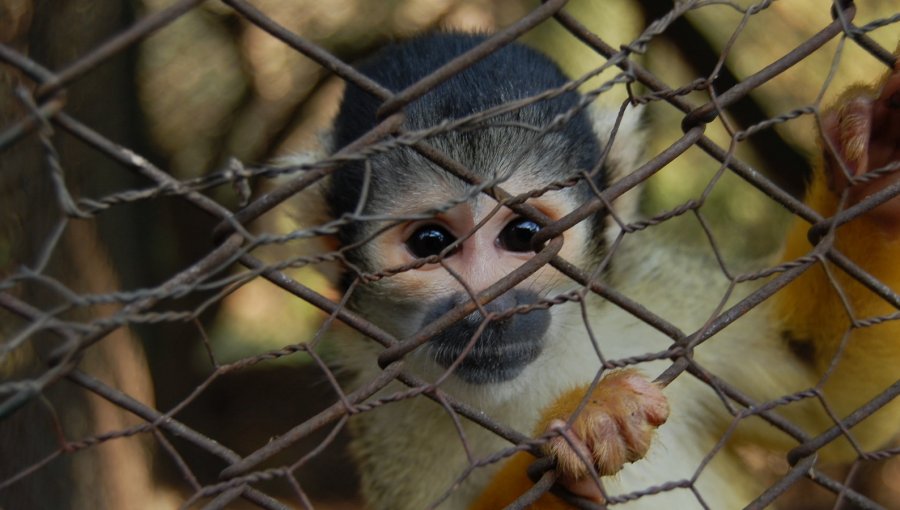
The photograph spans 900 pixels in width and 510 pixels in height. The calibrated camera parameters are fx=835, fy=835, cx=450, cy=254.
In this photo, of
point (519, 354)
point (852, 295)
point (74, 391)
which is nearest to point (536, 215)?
point (519, 354)

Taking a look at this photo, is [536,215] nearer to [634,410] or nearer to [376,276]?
[376,276]

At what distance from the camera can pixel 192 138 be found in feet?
14.0

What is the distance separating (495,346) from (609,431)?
0.70m

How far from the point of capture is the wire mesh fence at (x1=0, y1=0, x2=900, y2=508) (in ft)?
3.41

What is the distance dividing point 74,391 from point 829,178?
233 centimetres

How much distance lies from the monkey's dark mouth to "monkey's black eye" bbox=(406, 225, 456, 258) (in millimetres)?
211

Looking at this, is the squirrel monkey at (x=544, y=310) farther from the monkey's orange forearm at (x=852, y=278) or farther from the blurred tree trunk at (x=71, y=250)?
the blurred tree trunk at (x=71, y=250)

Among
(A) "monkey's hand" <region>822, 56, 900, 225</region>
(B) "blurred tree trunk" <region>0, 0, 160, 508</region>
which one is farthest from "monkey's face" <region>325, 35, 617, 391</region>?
(B) "blurred tree trunk" <region>0, 0, 160, 508</region>

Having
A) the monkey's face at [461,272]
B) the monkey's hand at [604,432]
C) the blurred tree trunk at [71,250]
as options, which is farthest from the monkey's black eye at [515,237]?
the blurred tree trunk at [71,250]

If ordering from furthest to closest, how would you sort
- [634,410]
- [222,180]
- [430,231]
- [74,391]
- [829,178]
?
[74,391] → [430,231] → [829,178] → [634,410] → [222,180]

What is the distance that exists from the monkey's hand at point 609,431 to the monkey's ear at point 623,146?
46.4 inches

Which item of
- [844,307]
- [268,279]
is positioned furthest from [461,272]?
[268,279]

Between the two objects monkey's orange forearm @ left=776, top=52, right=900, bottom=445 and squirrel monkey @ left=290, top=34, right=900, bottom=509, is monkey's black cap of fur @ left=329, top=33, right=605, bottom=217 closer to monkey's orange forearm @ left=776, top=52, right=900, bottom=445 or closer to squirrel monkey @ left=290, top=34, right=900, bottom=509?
squirrel monkey @ left=290, top=34, right=900, bottom=509

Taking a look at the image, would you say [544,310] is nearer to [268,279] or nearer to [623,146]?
[623,146]
